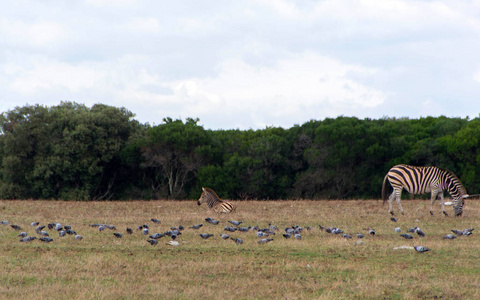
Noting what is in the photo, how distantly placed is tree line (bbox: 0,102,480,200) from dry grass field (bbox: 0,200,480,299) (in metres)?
30.8

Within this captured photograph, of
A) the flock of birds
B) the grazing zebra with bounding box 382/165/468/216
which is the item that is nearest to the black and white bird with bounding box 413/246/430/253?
the flock of birds

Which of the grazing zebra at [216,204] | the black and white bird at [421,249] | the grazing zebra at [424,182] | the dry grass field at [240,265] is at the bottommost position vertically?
the dry grass field at [240,265]

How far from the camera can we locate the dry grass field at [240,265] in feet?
34.4

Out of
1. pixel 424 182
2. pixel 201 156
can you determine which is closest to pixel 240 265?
pixel 424 182

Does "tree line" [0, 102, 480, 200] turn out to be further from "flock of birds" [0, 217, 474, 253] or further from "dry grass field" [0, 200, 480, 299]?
"flock of birds" [0, 217, 474, 253]

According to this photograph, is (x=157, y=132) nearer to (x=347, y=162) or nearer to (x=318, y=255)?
(x=347, y=162)

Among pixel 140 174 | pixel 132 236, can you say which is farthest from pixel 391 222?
pixel 140 174

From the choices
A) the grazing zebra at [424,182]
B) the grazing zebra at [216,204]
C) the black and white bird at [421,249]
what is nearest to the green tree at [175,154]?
the grazing zebra at [216,204]

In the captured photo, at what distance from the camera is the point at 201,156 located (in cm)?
5516

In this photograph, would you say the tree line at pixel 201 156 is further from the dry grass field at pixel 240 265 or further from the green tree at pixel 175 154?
the dry grass field at pixel 240 265

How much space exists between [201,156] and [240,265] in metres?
42.5

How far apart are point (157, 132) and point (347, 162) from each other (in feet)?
64.7

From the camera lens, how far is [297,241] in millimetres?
16562

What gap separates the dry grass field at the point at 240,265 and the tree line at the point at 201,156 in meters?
30.8
